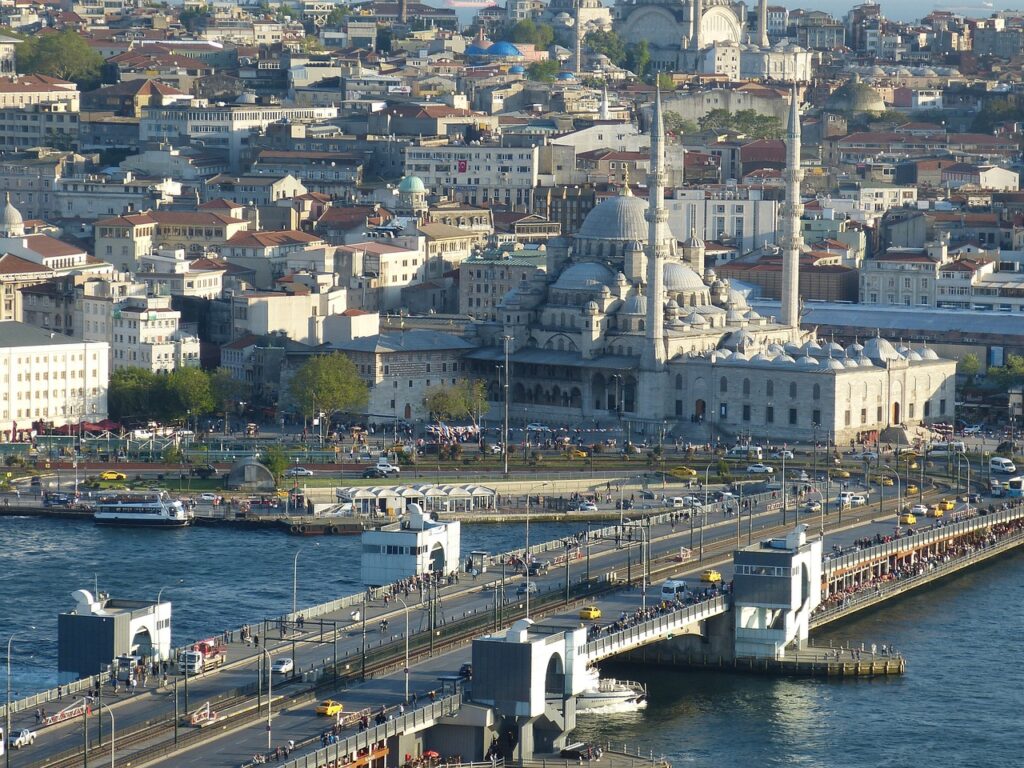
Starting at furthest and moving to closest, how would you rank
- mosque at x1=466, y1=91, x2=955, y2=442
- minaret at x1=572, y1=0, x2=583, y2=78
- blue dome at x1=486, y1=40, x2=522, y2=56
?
blue dome at x1=486, y1=40, x2=522, y2=56 < minaret at x1=572, y1=0, x2=583, y2=78 < mosque at x1=466, y1=91, x2=955, y2=442

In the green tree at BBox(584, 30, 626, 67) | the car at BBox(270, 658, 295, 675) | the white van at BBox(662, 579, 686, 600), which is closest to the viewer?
the car at BBox(270, 658, 295, 675)

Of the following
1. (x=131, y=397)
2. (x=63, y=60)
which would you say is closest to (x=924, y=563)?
(x=131, y=397)

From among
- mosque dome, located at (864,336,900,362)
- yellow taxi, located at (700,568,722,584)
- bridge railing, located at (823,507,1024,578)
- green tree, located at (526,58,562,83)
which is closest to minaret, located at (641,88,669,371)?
mosque dome, located at (864,336,900,362)

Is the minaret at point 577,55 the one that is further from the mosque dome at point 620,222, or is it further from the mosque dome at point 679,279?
the mosque dome at point 679,279

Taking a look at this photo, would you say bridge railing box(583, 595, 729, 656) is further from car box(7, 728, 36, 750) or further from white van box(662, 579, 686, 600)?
car box(7, 728, 36, 750)

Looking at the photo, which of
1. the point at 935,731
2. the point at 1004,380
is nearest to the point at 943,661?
the point at 935,731

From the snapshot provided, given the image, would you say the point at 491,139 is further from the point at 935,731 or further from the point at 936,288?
the point at 935,731
